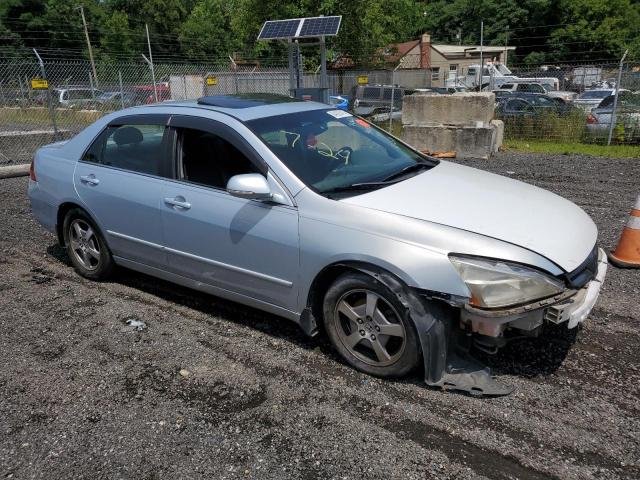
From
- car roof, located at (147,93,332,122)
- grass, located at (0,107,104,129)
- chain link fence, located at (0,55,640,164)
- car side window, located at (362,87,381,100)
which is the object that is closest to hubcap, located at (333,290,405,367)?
car roof, located at (147,93,332,122)

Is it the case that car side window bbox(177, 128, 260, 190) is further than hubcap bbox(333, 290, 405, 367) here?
Yes

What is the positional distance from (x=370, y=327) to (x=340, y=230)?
0.61m

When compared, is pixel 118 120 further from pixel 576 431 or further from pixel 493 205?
pixel 576 431

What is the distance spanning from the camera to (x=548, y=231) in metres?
3.13

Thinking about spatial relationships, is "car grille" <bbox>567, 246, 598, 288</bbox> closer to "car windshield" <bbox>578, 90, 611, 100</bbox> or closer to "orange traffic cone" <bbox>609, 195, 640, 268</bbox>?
"orange traffic cone" <bbox>609, 195, 640, 268</bbox>

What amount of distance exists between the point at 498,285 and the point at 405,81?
3467 cm

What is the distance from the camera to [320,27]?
11539 millimetres

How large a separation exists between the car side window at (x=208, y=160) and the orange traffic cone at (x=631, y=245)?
341 cm

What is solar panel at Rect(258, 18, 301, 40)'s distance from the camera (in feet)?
38.5

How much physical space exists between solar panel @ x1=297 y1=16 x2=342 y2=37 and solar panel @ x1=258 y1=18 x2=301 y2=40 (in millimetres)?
215

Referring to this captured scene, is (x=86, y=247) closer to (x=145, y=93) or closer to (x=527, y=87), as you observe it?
(x=145, y=93)

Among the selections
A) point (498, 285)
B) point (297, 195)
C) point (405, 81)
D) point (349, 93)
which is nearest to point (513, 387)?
point (498, 285)

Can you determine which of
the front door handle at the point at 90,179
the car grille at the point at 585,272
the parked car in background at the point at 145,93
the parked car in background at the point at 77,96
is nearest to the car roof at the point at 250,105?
the front door handle at the point at 90,179

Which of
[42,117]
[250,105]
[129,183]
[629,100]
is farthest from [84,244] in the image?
[629,100]
